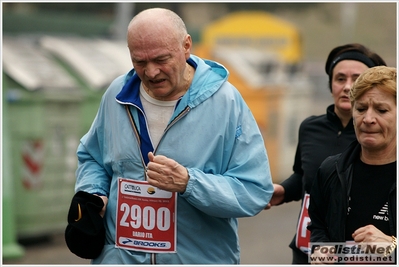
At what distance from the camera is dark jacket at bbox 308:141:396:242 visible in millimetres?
3570

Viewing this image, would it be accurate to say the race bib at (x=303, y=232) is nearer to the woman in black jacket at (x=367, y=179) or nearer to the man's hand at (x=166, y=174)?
the woman in black jacket at (x=367, y=179)

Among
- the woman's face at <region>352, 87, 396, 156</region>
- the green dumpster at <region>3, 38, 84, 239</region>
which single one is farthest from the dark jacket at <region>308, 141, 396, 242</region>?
the green dumpster at <region>3, 38, 84, 239</region>

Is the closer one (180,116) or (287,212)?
(180,116)

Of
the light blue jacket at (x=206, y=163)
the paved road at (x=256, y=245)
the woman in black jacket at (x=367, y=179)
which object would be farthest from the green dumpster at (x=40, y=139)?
the woman in black jacket at (x=367, y=179)

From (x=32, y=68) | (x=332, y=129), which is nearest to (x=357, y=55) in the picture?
(x=332, y=129)

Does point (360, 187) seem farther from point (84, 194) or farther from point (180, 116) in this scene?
point (84, 194)

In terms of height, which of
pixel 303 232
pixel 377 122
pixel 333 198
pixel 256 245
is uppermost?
pixel 377 122

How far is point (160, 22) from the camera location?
380cm

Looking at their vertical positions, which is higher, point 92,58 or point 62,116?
point 92,58

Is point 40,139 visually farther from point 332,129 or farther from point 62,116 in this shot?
point 332,129

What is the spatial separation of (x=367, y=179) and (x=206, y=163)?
750mm

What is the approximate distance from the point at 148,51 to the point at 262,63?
506 inches

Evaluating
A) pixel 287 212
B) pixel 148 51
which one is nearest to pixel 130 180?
pixel 148 51

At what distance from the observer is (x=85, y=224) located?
4031 mm
